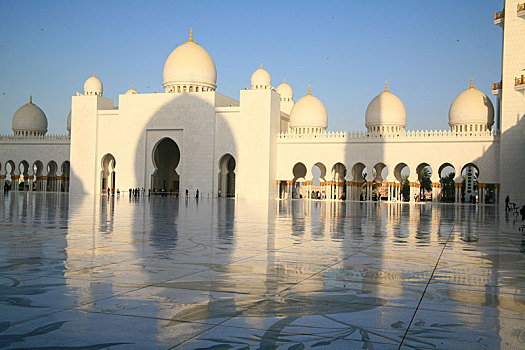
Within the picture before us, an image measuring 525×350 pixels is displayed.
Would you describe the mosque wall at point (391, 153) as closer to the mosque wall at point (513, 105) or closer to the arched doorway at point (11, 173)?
the mosque wall at point (513, 105)

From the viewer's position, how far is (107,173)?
3362 centimetres

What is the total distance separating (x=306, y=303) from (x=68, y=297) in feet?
4.01

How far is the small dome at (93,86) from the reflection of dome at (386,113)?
57.1ft

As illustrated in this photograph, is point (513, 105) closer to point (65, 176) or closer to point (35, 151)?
point (65, 176)

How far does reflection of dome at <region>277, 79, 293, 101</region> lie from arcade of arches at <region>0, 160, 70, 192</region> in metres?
15.5

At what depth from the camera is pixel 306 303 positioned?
2857mm

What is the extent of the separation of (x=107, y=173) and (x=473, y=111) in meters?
21.0

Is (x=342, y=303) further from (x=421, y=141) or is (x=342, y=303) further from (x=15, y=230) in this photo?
(x=421, y=141)

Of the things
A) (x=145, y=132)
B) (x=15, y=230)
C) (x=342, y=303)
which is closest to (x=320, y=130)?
(x=145, y=132)

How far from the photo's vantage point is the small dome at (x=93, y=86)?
36031 mm

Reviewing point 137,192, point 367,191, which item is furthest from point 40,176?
point 367,191

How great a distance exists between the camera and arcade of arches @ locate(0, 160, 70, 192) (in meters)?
36.4

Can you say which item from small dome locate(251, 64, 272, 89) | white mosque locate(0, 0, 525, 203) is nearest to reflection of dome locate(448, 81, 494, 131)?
white mosque locate(0, 0, 525, 203)

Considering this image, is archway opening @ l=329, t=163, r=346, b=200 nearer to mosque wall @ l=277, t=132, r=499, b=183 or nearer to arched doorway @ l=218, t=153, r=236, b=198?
mosque wall @ l=277, t=132, r=499, b=183
